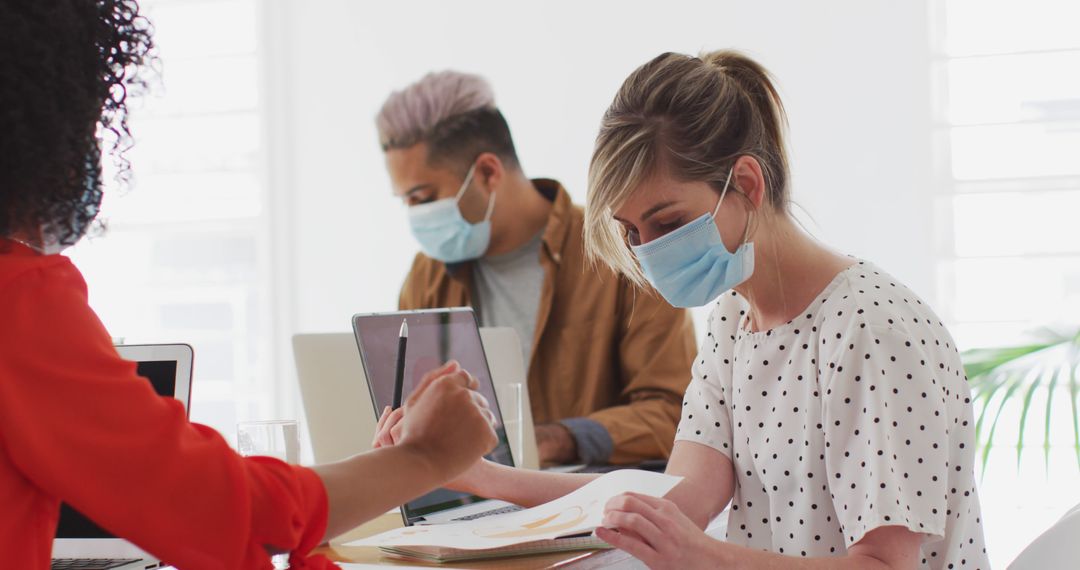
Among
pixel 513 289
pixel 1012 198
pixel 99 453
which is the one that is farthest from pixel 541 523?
pixel 1012 198

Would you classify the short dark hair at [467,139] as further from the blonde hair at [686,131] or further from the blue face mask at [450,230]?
the blonde hair at [686,131]

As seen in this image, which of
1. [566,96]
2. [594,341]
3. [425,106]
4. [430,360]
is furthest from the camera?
[566,96]

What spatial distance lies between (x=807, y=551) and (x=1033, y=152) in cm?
249

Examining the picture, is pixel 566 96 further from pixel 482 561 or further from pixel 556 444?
pixel 482 561

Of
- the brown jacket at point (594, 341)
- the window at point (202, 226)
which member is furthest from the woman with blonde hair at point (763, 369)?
the window at point (202, 226)

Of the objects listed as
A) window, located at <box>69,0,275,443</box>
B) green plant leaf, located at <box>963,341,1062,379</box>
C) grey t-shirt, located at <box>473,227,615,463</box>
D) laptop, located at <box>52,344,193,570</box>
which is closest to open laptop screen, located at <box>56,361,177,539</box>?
laptop, located at <box>52,344,193,570</box>

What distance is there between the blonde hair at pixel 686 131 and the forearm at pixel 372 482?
614mm

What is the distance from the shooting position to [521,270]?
2.54m

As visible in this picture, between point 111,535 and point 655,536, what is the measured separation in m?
0.60

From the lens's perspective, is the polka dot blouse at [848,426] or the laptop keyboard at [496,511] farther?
the laptop keyboard at [496,511]

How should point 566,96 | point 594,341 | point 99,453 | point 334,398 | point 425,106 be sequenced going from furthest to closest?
point 566,96 < point 425,106 < point 594,341 < point 334,398 < point 99,453

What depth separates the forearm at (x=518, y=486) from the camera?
1.42 m

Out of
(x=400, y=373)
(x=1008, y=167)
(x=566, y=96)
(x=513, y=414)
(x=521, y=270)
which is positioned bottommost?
(x=513, y=414)

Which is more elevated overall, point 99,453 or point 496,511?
point 99,453
